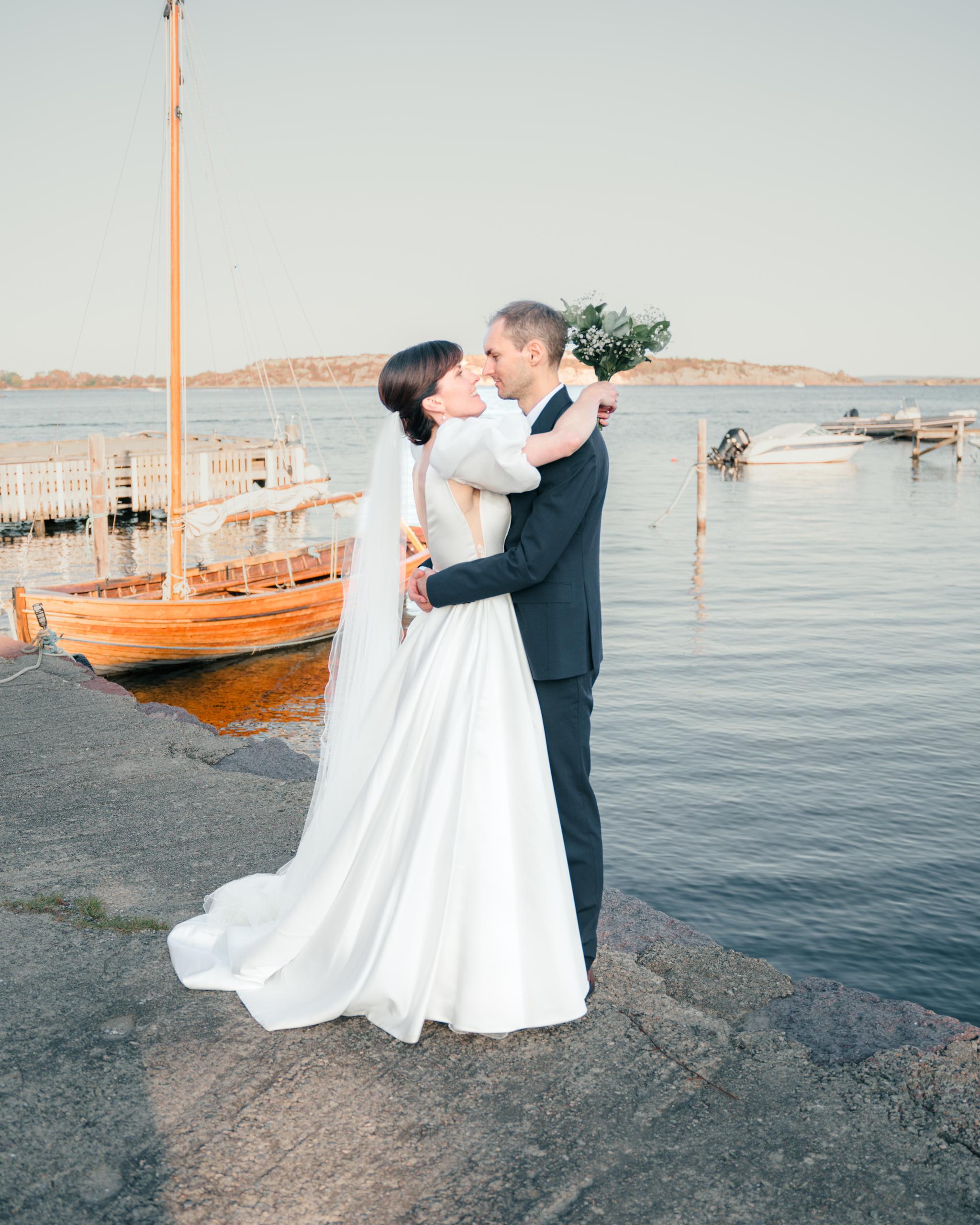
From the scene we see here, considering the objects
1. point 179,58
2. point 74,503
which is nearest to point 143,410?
point 74,503

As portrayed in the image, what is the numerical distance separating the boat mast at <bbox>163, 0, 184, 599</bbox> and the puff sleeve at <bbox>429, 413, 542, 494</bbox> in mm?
13439

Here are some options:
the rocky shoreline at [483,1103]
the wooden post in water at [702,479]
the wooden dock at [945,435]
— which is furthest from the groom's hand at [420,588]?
the wooden dock at [945,435]

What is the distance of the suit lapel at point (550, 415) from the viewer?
3326 mm

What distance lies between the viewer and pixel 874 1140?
2.82m

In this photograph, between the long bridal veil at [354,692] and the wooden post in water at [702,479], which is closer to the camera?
the long bridal veil at [354,692]

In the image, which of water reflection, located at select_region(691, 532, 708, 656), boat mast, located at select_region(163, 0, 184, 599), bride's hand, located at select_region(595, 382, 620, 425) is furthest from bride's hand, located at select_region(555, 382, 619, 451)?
boat mast, located at select_region(163, 0, 184, 599)

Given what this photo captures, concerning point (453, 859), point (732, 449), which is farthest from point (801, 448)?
point (453, 859)

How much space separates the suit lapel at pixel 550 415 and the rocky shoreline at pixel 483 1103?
193cm

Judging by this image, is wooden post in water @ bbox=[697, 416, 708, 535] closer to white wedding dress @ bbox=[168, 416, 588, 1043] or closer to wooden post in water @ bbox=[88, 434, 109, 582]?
wooden post in water @ bbox=[88, 434, 109, 582]

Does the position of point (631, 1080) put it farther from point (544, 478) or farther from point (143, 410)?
point (143, 410)

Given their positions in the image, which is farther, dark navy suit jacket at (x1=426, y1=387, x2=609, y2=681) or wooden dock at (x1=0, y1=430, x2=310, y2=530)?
wooden dock at (x1=0, y1=430, x2=310, y2=530)

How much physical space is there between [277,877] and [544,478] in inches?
77.1

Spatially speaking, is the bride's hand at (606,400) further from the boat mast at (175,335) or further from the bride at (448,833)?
the boat mast at (175,335)

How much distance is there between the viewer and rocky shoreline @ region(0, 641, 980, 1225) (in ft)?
8.39
